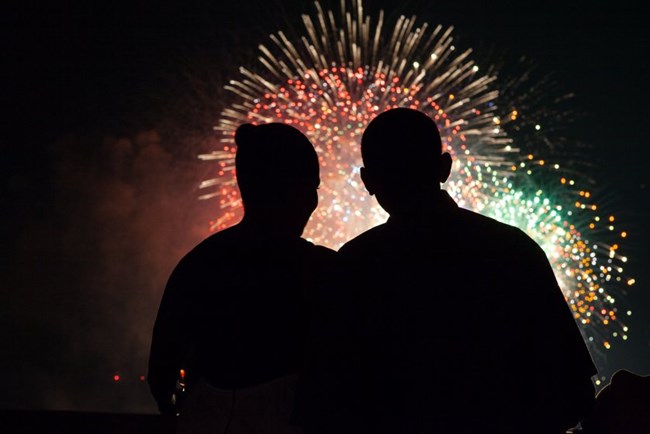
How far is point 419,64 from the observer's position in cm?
1246

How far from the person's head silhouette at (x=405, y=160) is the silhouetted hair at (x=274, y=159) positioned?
45cm

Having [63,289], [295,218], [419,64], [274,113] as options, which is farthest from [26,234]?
[295,218]

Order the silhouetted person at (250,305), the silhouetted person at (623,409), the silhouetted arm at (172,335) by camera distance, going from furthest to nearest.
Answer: the silhouetted arm at (172,335), the silhouetted person at (250,305), the silhouetted person at (623,409)

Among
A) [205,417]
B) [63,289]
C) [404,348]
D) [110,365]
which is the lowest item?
[110,365]

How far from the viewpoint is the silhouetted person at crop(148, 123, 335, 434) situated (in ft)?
7.08

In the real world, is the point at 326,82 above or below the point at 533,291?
above

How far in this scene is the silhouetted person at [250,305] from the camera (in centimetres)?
216

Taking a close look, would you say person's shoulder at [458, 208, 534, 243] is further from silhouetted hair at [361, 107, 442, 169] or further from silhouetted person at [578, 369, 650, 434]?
silhouetted person at [578, 369, 650, 434]

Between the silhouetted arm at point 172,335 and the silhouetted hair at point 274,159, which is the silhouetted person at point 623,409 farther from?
the silhouetted arm at point 172,335

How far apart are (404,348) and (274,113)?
11.2 m

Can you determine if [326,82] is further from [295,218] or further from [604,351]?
[604,351]

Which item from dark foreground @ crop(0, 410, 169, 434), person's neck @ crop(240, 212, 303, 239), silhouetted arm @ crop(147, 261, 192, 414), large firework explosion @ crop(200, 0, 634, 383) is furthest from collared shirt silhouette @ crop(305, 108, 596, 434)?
large firework explosion @ crop(200, 0, 634, 383)

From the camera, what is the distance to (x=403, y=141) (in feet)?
6.29

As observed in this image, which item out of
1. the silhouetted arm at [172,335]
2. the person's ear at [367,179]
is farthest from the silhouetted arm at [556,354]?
the silhouetted arm at [172,335]
